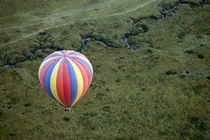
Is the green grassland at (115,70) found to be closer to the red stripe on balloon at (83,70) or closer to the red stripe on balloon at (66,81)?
the red stripe on balloon at (66,81)

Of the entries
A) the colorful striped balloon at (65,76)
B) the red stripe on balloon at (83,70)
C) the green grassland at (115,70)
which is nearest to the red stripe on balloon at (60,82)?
the colorful striped balloon at (65,76)

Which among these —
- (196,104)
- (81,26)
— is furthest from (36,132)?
(81,26)

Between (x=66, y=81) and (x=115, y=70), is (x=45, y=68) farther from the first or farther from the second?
(x=115, y=70)

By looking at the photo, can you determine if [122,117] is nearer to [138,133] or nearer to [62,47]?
[138,133]

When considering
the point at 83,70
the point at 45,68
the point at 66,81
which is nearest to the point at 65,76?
the point at 66,81

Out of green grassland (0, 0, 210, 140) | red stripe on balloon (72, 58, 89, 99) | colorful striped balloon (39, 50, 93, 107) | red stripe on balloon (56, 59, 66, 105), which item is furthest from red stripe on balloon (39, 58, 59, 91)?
green grassland (0, 0, 210, 140)

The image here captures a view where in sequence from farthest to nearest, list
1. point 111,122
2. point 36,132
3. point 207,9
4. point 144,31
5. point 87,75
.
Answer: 1. point 207,9
2. point 144,31
3. point 111,122
4. point 36,132
5. point 87,75
